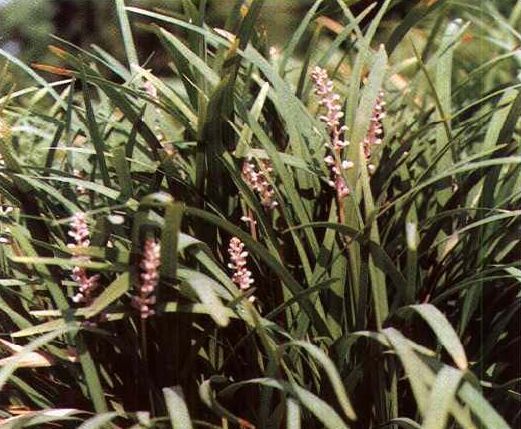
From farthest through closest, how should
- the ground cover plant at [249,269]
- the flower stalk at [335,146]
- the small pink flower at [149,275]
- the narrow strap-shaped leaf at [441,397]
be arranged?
the flower stalk at [335,146]
the ground cover plant at [249,269]
the small pink flower at [149,275]
the narrow strap-shaped leaf at [441,397]

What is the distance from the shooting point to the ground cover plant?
4.95ft

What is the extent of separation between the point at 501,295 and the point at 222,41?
687 millimetres

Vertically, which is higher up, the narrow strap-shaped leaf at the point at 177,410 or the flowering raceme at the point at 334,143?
the flowering raceme at the point at 334,143

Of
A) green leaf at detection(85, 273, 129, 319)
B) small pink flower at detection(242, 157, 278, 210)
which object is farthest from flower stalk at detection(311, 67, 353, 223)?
green leaf at detection(85, 273, 129, 319)

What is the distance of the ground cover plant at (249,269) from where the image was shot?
151cm

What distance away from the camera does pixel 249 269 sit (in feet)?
5.88

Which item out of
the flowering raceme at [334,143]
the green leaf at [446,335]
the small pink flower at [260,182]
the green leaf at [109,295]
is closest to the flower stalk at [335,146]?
the flowering raceme at [334,143]

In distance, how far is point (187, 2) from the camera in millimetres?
1988

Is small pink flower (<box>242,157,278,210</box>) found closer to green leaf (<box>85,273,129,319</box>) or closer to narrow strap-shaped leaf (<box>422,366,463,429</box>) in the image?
green leaf (<box>85,273,129,319</box>)

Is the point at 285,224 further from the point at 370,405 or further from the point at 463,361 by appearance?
the point at 463,361

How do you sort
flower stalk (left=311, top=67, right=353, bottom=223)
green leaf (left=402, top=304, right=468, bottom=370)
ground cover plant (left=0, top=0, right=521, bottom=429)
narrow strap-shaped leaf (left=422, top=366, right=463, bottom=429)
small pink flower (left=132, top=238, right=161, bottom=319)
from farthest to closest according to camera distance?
flower stalk (left=311, top=67, right=353, bottom=223) → ground cover plant (left=0, top=0, right=521, bottom=429) → small pink flower (left=132, top=238, right=161, bottom=319) → green leaf (left=402, top=304, right=468, bottom=370) → narrow strap-shaped leaf (left=422, top=366, right=463, bottom=429)

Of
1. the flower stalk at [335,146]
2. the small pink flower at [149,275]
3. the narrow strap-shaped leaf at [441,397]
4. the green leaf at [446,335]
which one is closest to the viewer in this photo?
the narrow strap-shaped leaf at [441,397]

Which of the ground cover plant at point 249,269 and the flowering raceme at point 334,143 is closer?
the ground cover plant at point 249,269

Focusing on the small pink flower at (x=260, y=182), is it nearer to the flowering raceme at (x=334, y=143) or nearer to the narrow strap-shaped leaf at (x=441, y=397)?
the flowering raceme at (x=334, y=143)
